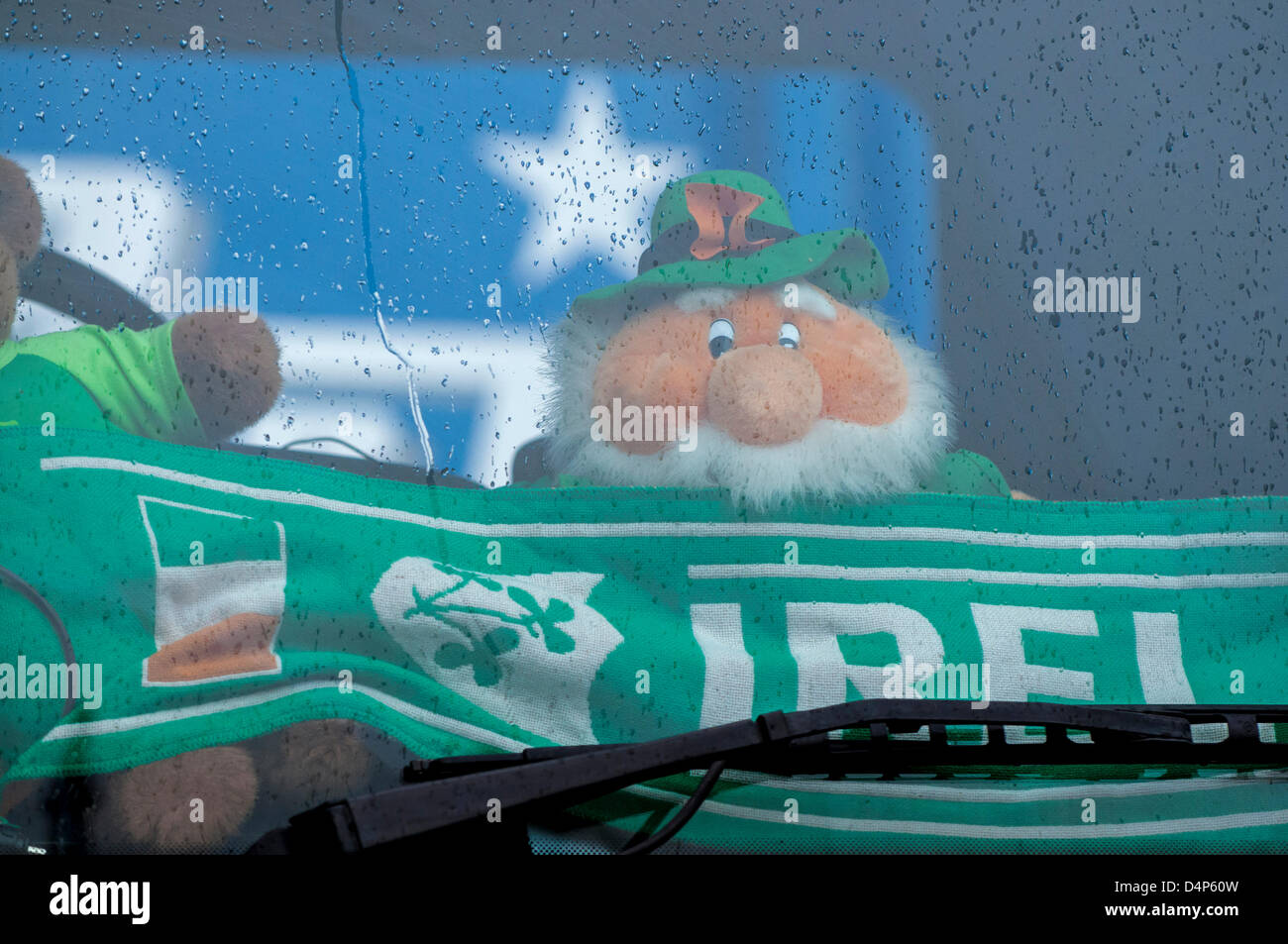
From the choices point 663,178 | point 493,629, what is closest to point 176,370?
point 493,629

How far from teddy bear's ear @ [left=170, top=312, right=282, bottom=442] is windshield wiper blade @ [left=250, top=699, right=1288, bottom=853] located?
469 millimetres

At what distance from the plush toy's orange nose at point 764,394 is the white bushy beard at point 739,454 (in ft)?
0.05

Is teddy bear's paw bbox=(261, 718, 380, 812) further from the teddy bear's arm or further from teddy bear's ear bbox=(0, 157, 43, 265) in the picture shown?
teddy bear's ear bbox=(0, 157, 43, 265)

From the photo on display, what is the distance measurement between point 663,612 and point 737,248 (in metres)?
0.46

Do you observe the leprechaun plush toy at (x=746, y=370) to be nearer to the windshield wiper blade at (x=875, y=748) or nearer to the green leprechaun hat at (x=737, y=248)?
the green leprechaun hat at (x=737, y=248)

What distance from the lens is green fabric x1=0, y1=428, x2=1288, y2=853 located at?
4.57 feet

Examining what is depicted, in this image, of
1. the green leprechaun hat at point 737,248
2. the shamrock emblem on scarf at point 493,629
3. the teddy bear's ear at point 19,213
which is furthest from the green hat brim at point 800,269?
the teddy bear's ear at point 19,213

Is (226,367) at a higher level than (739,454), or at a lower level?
higher

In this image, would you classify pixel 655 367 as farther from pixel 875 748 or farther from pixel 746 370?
pixel 875 748

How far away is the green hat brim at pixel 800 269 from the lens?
58.4 inches

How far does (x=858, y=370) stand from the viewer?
5.08ft

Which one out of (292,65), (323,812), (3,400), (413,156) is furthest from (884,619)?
(3,400)

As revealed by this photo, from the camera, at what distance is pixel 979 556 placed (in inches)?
57.3

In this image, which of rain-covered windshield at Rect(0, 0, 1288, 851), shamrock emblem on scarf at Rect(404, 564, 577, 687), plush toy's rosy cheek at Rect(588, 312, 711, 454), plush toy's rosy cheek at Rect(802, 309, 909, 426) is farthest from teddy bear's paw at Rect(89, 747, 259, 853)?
plush toy's rosy cheek at Rect(802, 309, 909, 426)
